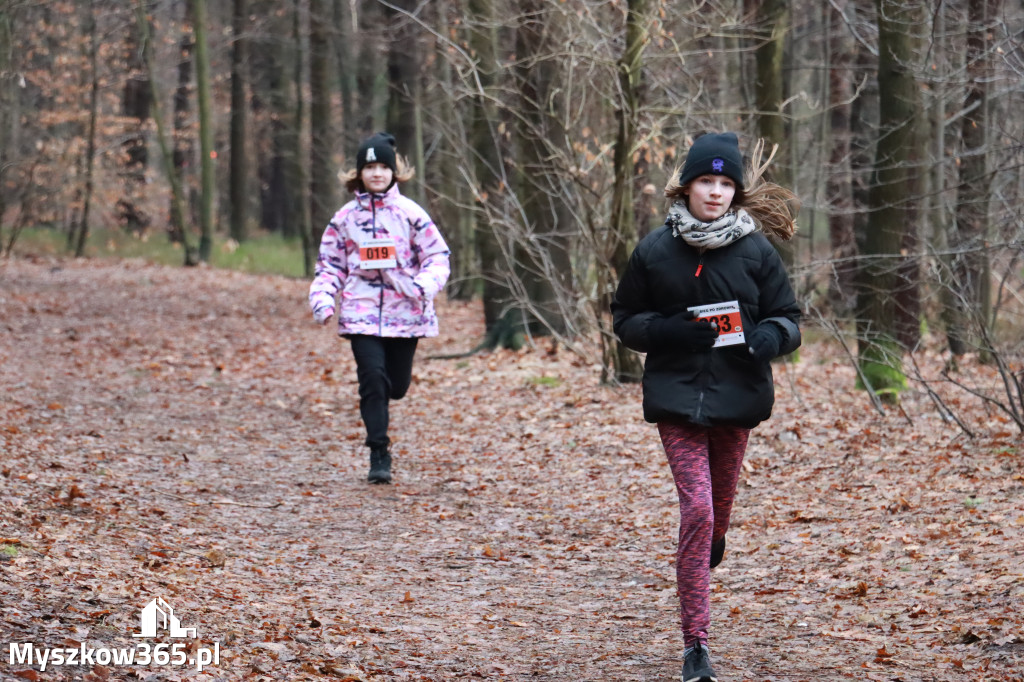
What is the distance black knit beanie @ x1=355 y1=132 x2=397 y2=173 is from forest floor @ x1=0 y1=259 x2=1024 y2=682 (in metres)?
2.35

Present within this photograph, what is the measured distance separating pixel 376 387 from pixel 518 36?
6.65 m

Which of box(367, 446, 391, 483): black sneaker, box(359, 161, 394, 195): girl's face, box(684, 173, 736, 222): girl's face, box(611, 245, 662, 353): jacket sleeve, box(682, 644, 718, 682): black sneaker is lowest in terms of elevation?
box(682, 644, 718, 682): black sneaker

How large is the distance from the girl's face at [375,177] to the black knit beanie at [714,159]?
3.51 metres

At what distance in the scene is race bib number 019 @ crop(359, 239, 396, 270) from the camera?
7711 mm

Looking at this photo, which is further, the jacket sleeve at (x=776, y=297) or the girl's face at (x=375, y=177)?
the girl's face at (x=375, y=177)

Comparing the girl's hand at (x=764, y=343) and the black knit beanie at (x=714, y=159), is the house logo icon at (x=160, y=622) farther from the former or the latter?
the black knit beanie at (x=714, y=159)

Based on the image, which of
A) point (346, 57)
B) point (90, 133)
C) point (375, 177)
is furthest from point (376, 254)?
point (90, 133)

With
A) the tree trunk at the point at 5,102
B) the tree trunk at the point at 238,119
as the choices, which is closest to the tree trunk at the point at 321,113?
the tree trunk at the point at 238,119

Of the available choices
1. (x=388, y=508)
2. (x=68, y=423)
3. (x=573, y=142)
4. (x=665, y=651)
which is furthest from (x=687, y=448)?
(x=573, y=142)

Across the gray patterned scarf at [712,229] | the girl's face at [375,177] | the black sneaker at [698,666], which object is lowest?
the black sneaker at [698,666]

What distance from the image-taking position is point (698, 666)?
426 cm

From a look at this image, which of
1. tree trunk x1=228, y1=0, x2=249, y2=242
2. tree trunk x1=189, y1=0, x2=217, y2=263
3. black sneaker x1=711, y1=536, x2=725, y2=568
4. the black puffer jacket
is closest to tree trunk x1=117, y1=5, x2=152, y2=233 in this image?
tree trunk x1=228, y1=0, x2=249, y2=242

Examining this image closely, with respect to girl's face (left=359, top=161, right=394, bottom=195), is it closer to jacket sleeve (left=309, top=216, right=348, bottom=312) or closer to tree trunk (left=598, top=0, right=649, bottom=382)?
jacket sleeve (left=309, top=216, right=348, bottom=312)

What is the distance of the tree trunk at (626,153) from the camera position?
394 inches
